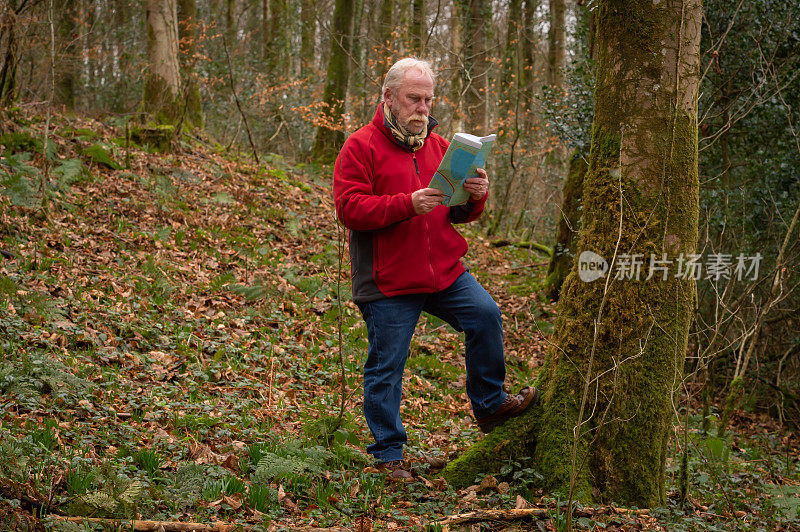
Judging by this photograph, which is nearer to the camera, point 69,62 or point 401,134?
point 401,134

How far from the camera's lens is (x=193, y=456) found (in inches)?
148

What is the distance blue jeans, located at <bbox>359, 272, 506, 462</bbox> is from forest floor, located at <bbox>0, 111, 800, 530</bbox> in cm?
24

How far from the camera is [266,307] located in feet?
22.6

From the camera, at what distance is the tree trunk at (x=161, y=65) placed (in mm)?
11438

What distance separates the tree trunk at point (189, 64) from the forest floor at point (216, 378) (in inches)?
85.6

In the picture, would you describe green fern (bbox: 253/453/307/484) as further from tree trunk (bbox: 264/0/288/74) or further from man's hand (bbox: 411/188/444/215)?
tree trunk (bbox: 264/0/288/74)

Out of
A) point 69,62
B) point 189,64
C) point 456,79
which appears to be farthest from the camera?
point 456,79

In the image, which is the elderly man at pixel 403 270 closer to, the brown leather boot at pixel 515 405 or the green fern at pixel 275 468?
the brown leather boot at pixel 515 405

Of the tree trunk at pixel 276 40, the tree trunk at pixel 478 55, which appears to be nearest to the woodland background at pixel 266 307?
the tree trunk at pixel 478 55

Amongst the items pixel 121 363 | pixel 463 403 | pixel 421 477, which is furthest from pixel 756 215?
pixel 121 363

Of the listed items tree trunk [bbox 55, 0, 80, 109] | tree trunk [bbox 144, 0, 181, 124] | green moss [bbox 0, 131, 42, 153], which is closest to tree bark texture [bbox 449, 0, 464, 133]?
tree trunk [bbox 144, 0, 181, 124]

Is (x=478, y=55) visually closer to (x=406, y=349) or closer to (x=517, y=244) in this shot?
(x=517, y=244)

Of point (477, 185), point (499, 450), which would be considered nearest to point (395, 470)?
point (499, 450)

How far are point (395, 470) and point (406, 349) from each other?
71cm
